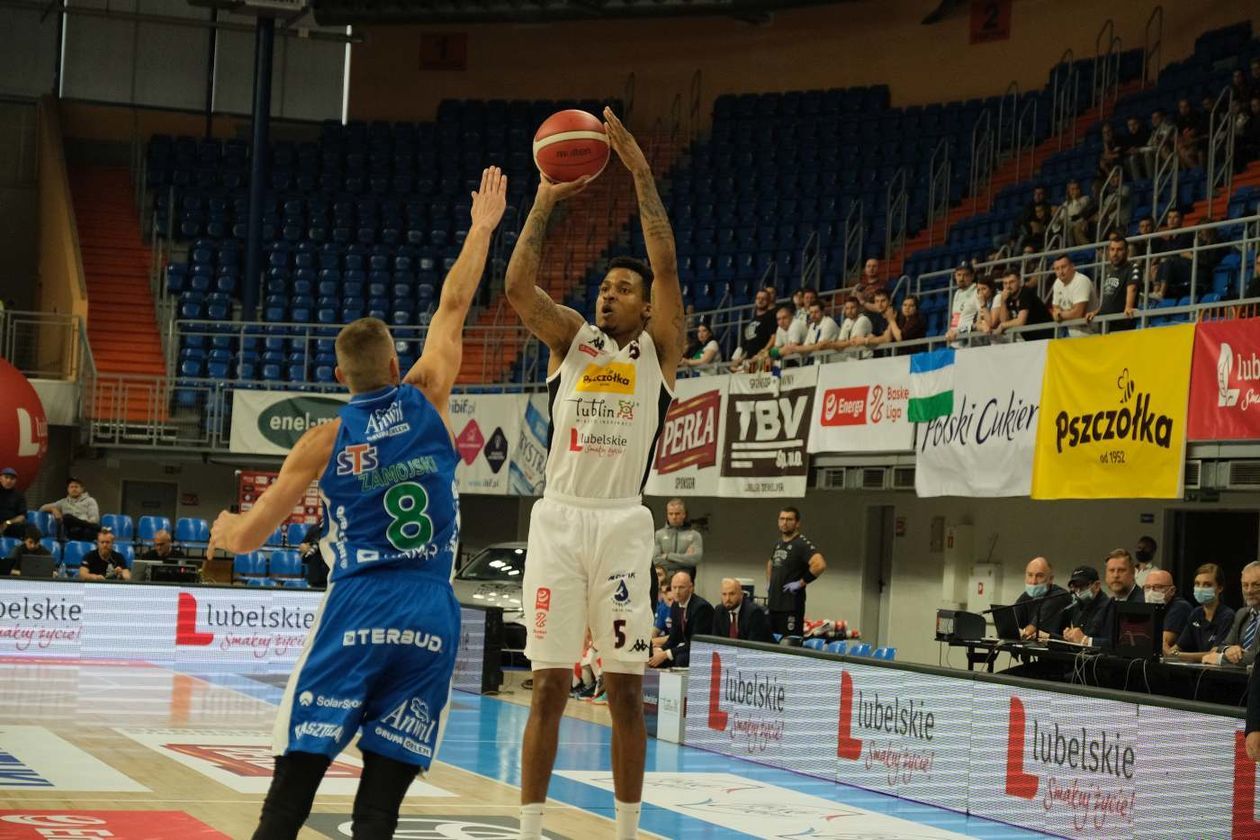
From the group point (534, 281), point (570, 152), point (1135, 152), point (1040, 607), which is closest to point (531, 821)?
point (534, 281)

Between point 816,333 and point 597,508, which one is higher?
point 816,333

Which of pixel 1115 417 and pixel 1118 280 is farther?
pixel 1118 280

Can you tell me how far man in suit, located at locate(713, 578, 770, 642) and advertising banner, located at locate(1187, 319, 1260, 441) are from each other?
4.17m

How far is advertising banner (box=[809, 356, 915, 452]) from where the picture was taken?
19.0 metres

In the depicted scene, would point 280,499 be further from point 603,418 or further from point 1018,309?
point 1018,309

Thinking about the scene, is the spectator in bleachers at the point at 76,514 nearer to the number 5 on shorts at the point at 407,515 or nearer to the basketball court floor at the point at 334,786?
the basketball court floor at the point at 334,786

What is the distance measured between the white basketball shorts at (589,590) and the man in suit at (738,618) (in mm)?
8958

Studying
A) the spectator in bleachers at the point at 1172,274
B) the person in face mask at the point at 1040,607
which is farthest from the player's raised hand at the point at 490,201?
the spectator in bleachers at the point at 1172,274

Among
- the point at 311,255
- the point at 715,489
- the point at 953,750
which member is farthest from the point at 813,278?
the point at 953,750

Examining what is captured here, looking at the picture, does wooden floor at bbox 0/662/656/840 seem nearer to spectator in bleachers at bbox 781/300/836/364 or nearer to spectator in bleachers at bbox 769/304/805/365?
spectator in bleachers at bbox 781/300/836/364

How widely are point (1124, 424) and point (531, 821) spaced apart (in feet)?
34.2

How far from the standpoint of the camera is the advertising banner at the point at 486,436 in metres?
27.1

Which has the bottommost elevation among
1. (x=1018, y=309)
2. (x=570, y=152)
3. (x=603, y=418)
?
(x=603, y=418)

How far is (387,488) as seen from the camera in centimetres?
518
